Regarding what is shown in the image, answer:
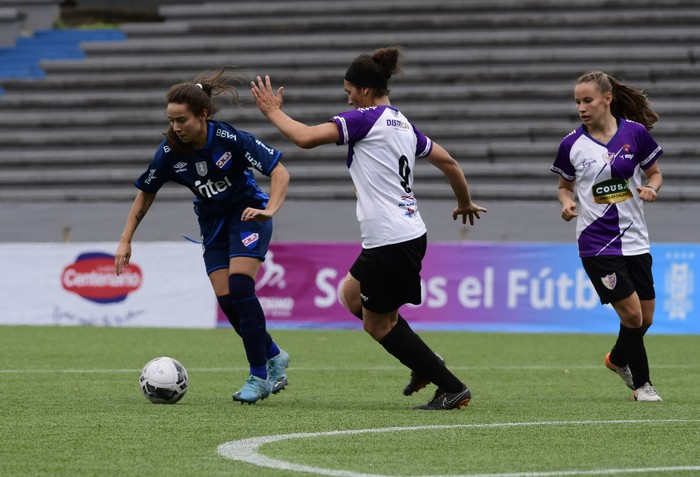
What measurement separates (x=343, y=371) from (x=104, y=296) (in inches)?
266

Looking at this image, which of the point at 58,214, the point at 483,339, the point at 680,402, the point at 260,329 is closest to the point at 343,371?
the point at 260,329

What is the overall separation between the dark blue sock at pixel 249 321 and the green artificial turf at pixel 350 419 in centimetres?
23

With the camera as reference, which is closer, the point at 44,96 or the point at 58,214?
the point at 58,214

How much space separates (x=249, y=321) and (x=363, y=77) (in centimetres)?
146

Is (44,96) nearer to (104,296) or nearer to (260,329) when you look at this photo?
(104,296)

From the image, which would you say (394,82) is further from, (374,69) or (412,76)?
(374,69)

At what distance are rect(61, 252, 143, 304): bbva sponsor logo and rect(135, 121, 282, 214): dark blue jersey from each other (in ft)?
27.2

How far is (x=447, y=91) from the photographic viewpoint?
2106 cm

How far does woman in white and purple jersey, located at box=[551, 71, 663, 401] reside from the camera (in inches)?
273

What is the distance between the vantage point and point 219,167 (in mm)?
6746

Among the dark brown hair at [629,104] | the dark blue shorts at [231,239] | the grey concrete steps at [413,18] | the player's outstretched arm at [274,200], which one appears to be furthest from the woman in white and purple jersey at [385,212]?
the grey concrete steps at [413,18]

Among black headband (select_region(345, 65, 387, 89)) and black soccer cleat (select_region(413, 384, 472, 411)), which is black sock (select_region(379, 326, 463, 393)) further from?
black headband (select_region(345, 65, 387, 89))

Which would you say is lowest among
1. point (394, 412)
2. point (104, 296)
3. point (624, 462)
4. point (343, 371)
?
point (104, 296)

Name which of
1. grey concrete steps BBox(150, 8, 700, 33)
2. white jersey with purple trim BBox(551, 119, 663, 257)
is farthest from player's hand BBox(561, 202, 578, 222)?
grey concrete steps BBox(150, 8, 700, 33)
